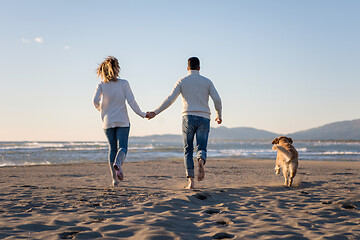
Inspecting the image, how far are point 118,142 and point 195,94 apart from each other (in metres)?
1.50

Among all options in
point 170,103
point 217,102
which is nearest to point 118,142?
point 170,103

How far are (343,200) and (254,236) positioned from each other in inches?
88.1

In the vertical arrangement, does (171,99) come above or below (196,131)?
above

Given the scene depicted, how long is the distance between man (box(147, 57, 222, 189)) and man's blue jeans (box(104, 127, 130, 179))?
2.77 feet

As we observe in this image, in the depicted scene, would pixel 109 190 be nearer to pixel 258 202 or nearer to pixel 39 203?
pixel 39 203

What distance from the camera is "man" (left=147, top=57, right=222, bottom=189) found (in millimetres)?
4953

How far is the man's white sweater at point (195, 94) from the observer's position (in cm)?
498

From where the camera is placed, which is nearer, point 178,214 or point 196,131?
point 178,214

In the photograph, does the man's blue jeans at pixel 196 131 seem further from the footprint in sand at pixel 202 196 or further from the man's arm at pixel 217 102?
the footprint in sand at pixel 202 196


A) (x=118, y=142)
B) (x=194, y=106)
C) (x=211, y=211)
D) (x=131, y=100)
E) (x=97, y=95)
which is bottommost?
(x=211, y=211)

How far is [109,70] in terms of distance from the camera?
505 centimetres

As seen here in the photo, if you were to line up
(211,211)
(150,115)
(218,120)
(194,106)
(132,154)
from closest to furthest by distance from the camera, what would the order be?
1. (211,211)
2. (194,106)
3. (218,120)
4. (150,115)
5. (132,154)

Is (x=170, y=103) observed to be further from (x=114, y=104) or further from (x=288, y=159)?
(x=288, y=159)

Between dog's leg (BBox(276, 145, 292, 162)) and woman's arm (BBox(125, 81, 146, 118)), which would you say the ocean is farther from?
dog's leg (BBox(276, 145, 292, 162))
